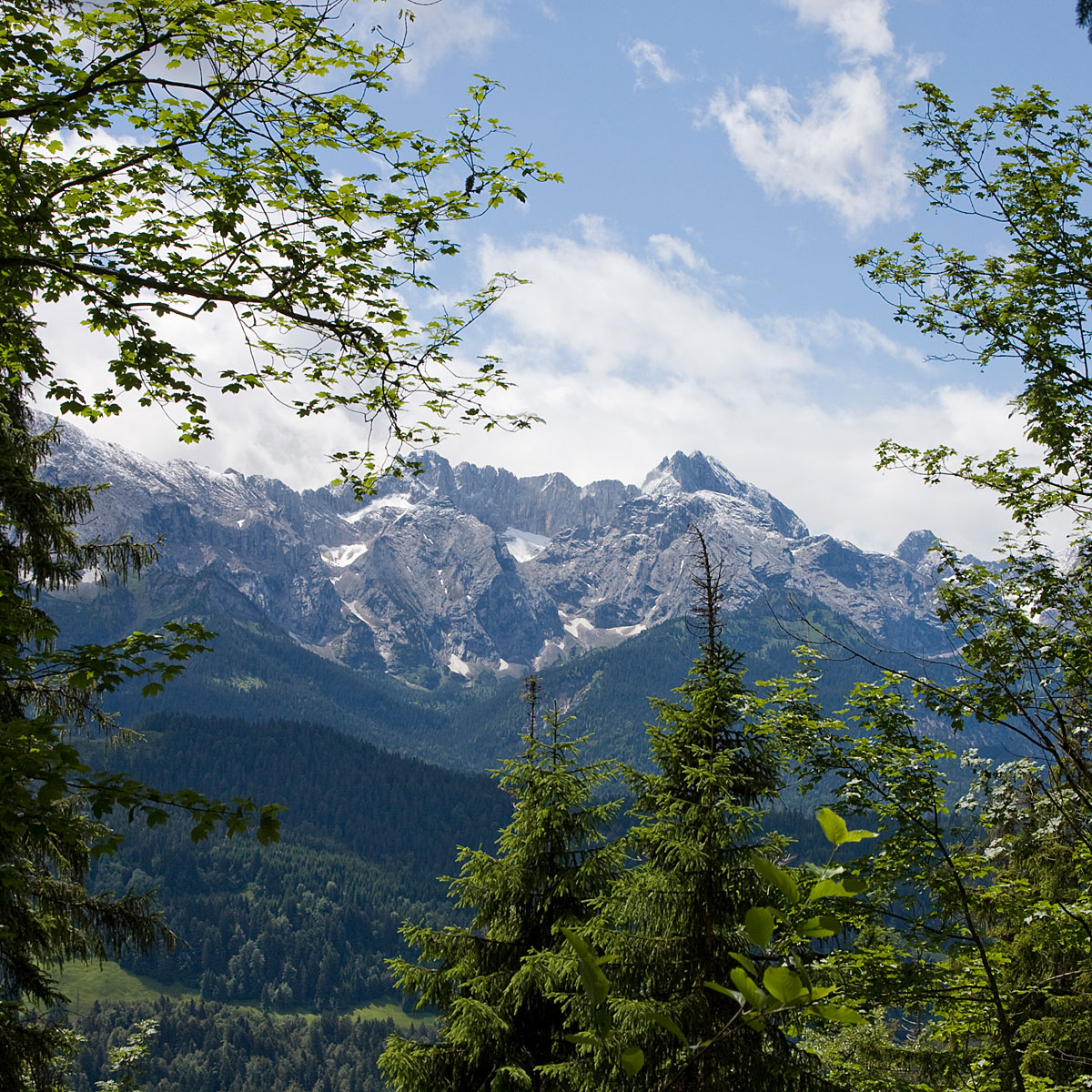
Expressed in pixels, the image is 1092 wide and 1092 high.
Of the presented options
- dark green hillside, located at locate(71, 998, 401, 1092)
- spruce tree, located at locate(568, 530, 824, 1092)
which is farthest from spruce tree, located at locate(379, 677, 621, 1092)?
dark green hillside, located at locate(71, 998, 401, 1092)

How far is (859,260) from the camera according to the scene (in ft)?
35.9

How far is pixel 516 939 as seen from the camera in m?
14.5

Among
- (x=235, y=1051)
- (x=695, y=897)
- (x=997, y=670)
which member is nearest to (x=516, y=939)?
(x=695, y=897)

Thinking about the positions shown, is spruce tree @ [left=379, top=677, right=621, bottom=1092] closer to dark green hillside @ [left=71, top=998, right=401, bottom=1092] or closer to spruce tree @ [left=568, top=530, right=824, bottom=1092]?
spruce tree @ [left=568, top=530, right=824, bottom=1092]

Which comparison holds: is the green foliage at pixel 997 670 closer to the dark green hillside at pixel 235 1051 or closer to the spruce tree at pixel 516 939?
the spruce tree at pixel 516 939

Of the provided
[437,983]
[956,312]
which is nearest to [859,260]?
[956,312]

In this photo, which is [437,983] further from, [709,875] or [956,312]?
[956,312]

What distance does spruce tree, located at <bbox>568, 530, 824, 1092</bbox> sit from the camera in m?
11.4

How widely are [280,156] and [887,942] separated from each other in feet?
34.3

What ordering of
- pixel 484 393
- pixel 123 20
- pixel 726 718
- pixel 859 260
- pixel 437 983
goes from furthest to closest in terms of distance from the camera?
pixel 437 983 → pixel 726 718 → pixel 859 260 → pixel 484 393 → pixel 123 20

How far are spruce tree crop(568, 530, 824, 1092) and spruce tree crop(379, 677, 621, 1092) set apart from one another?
35.9 inches

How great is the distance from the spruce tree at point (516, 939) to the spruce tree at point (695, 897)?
91 cm

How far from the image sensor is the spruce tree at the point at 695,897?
11.4m

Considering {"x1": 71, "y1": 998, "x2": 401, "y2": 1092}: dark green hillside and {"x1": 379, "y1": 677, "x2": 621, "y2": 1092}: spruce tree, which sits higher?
{"x1": 379, "y1": 677, "x2": 621, "y2": 1092}: spruce tree
